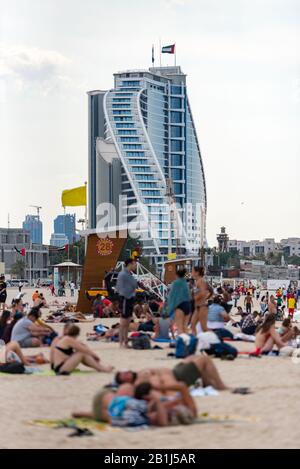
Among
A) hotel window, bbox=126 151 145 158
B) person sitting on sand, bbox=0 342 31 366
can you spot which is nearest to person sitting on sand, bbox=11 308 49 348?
person sitting on sand, bbox=0 342 31 366

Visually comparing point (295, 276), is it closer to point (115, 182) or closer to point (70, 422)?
point (115, 182)

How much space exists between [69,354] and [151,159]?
467 ft

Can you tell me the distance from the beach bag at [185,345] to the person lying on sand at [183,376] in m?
1.14

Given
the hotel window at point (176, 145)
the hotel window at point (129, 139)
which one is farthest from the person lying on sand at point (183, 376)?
the hotel window at point (176, 145)

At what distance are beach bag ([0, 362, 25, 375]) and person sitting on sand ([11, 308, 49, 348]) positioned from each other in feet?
6.05

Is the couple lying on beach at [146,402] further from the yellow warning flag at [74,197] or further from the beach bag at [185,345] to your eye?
the yellow warning flag at [74,197]

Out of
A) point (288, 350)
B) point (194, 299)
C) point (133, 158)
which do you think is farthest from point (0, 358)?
point (133, 158)

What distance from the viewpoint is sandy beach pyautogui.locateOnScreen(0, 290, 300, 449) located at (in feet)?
22.1

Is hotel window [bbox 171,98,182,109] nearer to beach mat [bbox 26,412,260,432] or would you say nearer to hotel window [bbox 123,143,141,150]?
hotel window [bbox 123,143,141,150]

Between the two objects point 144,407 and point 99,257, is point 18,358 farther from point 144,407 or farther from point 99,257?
point 99,257

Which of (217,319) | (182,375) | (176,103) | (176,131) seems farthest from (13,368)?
(176,103)

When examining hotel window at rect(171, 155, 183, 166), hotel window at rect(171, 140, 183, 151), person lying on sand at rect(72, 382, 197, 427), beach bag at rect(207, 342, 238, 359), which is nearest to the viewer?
person lying on sand at rect(72, 382, 197, 427)
